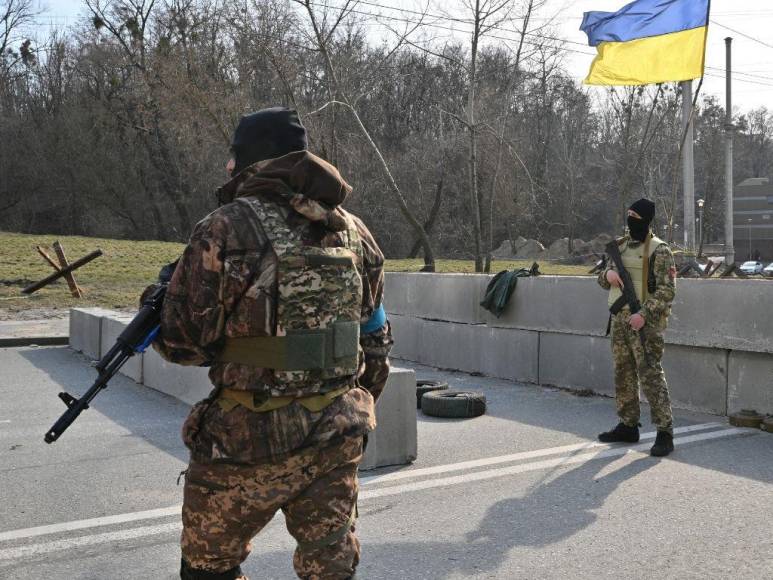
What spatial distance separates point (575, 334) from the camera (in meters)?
9.40

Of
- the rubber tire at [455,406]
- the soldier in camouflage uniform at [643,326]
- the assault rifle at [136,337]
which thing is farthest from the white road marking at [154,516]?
the assault rifle at [136,337]

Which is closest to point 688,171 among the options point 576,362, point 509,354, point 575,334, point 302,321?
point 509,354

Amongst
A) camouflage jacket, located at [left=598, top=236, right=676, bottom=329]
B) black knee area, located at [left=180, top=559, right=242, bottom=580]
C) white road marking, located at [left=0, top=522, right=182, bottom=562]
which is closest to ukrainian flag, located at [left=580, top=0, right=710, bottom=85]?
camouflage jacket, located at [left=598, top=236, right=676, bottom=329]

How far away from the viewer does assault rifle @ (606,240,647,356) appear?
653cm

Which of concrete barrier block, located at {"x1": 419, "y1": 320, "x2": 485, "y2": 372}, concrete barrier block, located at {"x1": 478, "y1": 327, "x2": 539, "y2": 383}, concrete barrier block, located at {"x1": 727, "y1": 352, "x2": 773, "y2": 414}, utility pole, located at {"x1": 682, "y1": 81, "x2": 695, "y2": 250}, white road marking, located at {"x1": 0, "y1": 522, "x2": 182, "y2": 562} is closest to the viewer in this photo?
white road marking, located at {"x1": 0, "y1": 522, "x2": 182, "y2": 562}

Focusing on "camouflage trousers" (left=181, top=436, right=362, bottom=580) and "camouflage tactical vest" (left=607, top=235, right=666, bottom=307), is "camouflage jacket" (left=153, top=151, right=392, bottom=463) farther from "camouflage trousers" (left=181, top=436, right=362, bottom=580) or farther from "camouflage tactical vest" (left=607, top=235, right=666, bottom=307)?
"camouflage tactical vest" (left=607, top=235, right=666, bottom=307)

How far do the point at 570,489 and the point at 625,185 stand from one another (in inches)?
1210

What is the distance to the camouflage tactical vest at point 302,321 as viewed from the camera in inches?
98.4

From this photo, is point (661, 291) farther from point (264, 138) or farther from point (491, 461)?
point (264, 138)

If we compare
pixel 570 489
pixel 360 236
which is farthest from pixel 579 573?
pixel 360 236

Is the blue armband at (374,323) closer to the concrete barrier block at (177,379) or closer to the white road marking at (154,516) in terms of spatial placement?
the white road marking at (154,516)

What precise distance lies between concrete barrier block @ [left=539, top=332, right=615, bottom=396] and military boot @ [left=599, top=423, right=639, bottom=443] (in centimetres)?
203

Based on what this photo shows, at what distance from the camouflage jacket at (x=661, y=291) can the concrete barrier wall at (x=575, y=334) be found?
→ 5.38ft

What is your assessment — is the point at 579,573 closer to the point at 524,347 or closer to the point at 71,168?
the point at 524,347
